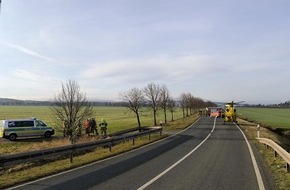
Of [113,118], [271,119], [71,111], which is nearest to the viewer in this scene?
[71,111]

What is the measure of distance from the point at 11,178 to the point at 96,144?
7335 mm

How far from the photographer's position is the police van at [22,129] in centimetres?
3469

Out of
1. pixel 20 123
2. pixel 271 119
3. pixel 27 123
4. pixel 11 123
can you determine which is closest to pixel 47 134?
pixel 27 123

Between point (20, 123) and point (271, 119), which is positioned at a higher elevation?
point (20, 123)

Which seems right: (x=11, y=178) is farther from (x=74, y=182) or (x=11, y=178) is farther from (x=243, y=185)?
(x=243, y=185)

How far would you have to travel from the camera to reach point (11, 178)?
11.0 m

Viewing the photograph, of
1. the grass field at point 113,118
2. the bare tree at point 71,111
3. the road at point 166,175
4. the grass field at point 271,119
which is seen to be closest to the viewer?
the road at point 166,175

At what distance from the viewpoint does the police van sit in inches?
1366

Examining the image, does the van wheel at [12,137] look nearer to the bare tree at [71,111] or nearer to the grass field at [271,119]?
the bare tree at [71,111]

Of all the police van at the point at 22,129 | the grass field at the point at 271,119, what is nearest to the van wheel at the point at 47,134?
the police van at the point at 22,129

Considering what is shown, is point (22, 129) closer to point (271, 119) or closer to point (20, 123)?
point (20, 123)

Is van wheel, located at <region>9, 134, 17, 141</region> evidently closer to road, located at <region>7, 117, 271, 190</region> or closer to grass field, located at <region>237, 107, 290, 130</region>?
road, located at <region>7, 117, 271, 190</region>

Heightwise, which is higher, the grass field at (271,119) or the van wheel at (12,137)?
the grass field at (271,119)

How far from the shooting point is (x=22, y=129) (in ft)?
116
